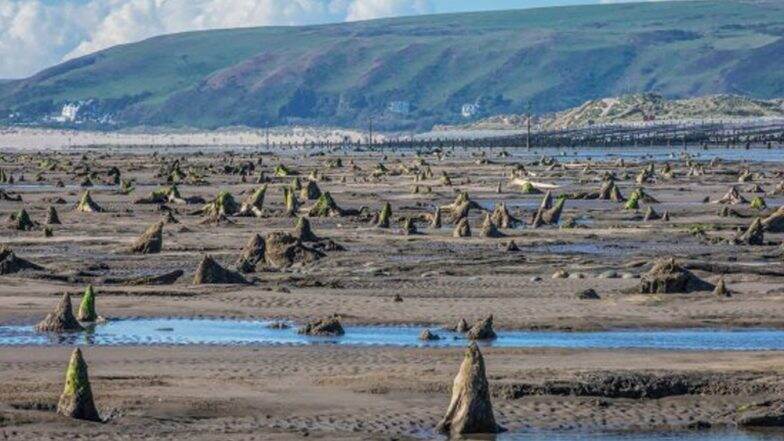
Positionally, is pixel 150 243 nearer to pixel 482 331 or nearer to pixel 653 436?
pixel 482 331

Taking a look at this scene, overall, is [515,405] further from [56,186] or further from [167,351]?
[56,186]

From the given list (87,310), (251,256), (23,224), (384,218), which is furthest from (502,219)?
(87,310)

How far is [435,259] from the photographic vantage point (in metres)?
38.0

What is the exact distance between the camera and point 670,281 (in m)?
31.0

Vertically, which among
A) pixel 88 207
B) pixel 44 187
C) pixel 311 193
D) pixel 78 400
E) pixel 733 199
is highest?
pixel 78 400

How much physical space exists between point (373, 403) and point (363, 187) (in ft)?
181

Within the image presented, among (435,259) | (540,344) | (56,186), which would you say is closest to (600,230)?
(435,259)

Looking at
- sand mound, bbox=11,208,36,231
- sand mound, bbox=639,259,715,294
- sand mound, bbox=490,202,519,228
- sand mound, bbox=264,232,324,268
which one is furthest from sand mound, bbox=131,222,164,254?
sand mound, bbox=639,259,715,294

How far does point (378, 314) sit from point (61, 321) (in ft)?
16.4

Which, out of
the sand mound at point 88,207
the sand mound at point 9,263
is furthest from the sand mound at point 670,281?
the sand mound at point 88,207

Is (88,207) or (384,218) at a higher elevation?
(384,218)

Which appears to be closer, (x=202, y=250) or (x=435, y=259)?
(x=435, y=259)

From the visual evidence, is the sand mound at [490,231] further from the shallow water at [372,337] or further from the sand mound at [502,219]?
the shallow water at [372,337]

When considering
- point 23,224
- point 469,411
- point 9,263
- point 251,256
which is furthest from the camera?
point 23,224
